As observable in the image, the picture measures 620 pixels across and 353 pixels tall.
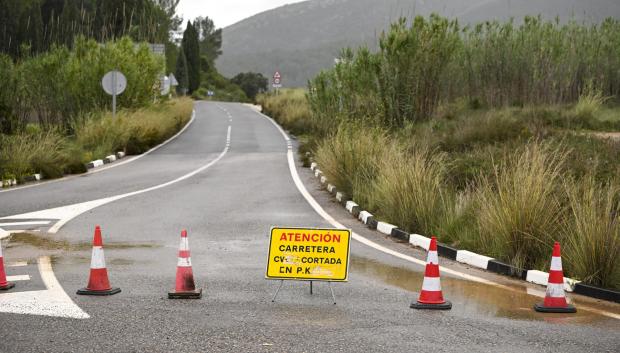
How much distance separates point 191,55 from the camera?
389ft

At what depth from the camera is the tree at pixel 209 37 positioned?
577 ft

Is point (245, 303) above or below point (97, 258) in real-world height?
below

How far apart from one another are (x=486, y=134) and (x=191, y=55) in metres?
101

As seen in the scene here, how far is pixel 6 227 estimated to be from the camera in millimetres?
13781

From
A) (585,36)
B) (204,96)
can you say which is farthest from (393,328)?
(204,96)

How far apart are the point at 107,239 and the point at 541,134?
35.3ft

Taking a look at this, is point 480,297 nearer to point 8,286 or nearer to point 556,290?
point 556,290

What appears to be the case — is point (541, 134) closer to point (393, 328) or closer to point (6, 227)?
point (6, 227)

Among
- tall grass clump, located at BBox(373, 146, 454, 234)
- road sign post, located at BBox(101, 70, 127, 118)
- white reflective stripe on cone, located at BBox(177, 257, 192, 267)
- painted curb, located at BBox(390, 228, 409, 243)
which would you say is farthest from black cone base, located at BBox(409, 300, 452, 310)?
road sign post, located at BBox(101, 70, 127, 118)

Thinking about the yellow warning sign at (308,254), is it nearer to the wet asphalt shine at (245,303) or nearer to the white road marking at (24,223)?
the wet asphalt shine at (245,303)

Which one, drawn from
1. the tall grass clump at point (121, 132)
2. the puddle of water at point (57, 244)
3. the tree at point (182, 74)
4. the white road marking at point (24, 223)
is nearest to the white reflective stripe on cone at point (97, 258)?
the puddle of water at point (57, 244)

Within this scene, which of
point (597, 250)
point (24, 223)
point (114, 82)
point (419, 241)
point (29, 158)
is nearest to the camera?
point (597, 250)

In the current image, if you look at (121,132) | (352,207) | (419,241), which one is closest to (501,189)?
(419,241)

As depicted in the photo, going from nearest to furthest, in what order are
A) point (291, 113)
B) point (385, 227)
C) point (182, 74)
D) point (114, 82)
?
point (385, 227) → point (114, 82) → point (291, 113) → point (182, 74)
